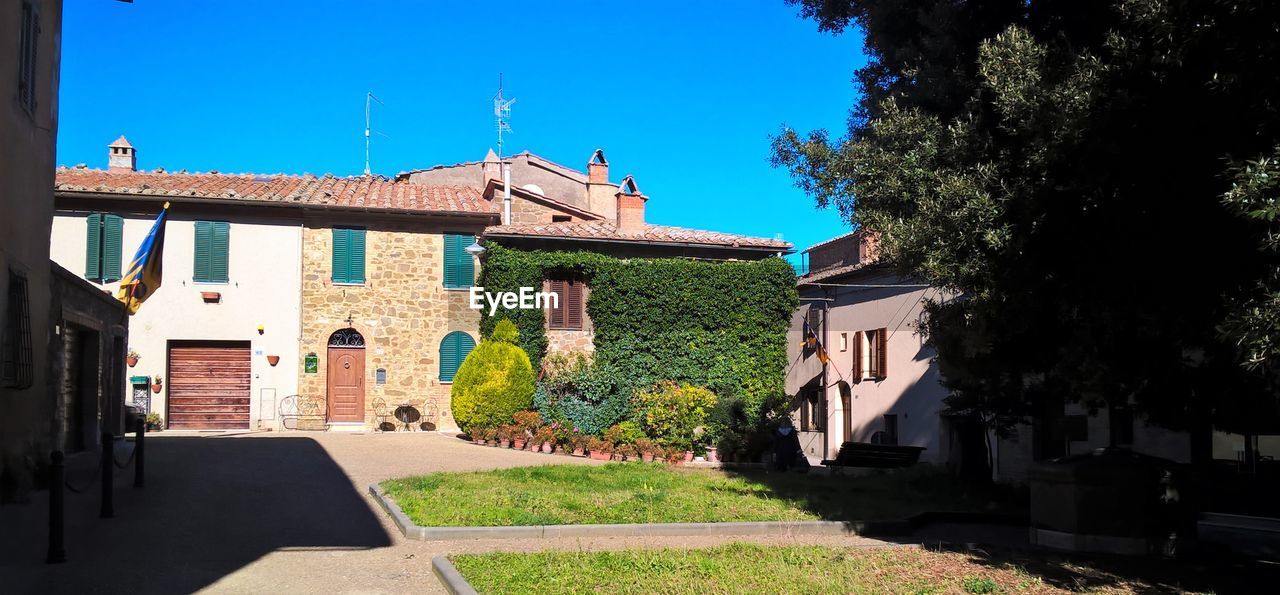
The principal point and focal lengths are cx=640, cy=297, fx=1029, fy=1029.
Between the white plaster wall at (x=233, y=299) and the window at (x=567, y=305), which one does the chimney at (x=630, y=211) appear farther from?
the white plaster wall at (x=233, y=299)

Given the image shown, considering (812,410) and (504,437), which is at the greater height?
(812,410)

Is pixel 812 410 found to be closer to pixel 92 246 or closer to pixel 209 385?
pixel 209 385

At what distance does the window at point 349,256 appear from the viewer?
2695cm

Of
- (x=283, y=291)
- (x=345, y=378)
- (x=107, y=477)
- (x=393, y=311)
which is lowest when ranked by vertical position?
(x=107, y=477)

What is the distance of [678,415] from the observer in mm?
23078

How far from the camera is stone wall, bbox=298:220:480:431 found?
1053 inches

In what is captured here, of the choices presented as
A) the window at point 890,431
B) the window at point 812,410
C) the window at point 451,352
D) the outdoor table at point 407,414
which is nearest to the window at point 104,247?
the outdoor table at point 407,414

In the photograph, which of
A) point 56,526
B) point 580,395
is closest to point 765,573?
point 56,526

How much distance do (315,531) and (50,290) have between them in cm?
503

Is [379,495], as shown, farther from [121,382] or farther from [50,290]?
[121,382]

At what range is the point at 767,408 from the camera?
933 inches

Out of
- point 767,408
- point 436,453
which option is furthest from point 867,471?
point 436,453

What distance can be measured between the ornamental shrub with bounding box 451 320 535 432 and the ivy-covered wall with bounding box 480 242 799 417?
1979mm

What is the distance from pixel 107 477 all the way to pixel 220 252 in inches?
659
